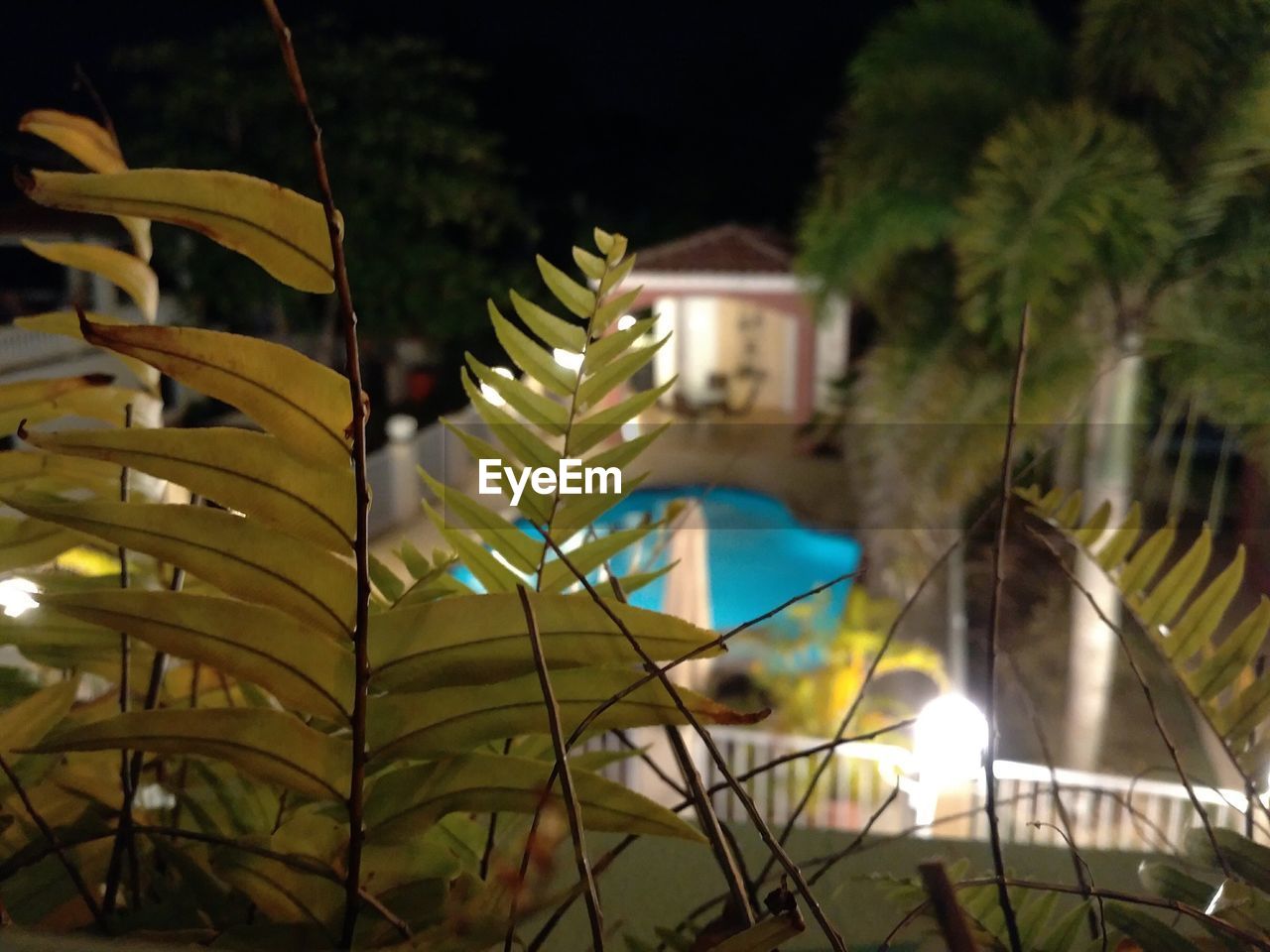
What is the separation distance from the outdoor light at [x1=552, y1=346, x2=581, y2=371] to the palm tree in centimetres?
203

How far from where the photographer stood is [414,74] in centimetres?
693

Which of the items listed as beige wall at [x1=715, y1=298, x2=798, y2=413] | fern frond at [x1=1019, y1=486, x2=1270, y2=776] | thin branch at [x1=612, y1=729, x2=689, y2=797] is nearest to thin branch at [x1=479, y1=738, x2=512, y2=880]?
thin branch at [x1=612, y1=729, x2=689, y2=797]

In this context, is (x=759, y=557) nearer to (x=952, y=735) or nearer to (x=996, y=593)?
(x=952, y=735)

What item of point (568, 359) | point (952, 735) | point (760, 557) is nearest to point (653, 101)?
point (760, 557)

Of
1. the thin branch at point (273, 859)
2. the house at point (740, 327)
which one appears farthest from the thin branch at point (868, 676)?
the house at point (740, 327)

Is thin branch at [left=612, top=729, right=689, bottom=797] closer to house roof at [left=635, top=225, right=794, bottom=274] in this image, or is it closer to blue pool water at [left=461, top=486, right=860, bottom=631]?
blue pool water at [left=461, top=486, right=860, bottom=631]

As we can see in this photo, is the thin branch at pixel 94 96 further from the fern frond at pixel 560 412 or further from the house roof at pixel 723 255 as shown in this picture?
the house roof at pixel 723 255

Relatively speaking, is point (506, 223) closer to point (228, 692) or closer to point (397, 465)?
point (397, 465)

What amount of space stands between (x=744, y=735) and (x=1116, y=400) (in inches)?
64.9

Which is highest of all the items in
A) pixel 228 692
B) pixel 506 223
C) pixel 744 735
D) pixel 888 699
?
pixel 506 223

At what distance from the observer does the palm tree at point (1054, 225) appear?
265cm

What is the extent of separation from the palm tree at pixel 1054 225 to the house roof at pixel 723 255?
103 inches

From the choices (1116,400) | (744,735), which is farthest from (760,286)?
(744,735)

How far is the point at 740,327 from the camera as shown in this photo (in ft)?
29.3
